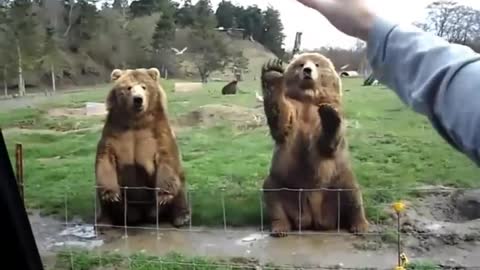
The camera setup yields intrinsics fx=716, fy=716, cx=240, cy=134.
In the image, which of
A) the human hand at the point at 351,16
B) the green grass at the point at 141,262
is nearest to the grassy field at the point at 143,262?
the green grass at the point at 141,262

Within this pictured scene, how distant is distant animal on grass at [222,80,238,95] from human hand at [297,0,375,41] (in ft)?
3.52

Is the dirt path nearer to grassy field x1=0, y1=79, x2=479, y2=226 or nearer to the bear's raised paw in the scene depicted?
grassy field x1=0, y1=79, x2=479, y2=226

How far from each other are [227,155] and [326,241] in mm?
270

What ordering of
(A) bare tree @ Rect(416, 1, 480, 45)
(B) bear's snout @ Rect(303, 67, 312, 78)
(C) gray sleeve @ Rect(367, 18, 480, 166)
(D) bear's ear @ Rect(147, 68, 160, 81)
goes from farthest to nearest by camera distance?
(D) bear's ear @ Rect(147, 68, 160, 81), (B) bear's snout @ Rect(303, 67, 312, 78), (A) bare tree @ Rect(416, 1, 480, 45), (C) gray sleeve @ Rect(367, 18, 480, 166)

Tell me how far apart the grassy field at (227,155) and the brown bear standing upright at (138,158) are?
0.09ft

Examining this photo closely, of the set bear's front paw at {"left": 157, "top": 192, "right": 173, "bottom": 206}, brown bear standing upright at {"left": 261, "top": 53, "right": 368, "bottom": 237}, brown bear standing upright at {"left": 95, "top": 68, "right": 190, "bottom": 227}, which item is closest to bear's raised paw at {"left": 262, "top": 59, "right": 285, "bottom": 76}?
brown bear standing upright at {"left": 261, "top": 53, "right": 368, "bottom": 237}

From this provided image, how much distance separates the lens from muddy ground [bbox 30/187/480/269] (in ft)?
4.58

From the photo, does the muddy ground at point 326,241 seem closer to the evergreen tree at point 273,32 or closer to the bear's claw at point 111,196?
the bear's claw at point 111,196

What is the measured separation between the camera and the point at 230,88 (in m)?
1.51

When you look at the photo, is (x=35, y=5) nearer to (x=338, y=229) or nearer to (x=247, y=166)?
(x=247, y=166)

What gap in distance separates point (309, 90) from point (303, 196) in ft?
0.73

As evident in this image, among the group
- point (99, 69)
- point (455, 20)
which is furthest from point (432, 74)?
point (99, 69)

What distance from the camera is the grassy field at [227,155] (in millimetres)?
1398

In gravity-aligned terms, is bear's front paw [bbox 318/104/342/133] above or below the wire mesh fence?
above
